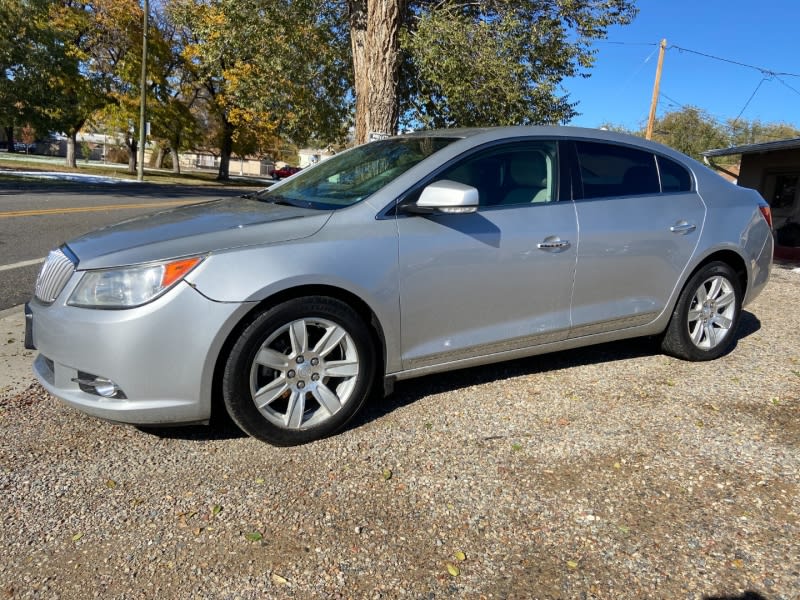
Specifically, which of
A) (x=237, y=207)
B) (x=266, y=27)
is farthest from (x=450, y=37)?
(x=237, y=207)

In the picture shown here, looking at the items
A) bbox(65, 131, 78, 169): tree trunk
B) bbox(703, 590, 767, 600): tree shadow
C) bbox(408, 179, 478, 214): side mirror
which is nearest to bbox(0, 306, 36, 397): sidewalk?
bbox(408, 179, 478, 214): side mirror

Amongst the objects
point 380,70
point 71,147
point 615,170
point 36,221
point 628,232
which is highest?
point 380,70

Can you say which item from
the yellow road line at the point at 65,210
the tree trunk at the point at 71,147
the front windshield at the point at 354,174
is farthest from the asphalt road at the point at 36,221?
the tree trunk at the point at 71,147

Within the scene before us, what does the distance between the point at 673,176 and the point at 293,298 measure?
2986 mm

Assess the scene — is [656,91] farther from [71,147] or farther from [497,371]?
[71,147]

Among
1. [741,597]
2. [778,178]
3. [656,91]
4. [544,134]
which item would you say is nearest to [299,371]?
[741,597]

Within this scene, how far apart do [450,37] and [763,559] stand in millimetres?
7945

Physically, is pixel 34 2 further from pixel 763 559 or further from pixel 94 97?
pixel 763 559

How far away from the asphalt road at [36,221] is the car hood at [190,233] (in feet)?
9.75

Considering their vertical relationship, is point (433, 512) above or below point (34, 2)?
below

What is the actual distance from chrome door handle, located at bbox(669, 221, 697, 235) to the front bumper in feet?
9.76

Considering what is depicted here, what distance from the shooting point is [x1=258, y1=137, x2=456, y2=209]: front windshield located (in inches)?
140

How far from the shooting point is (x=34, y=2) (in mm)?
24625

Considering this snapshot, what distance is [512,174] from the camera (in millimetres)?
3791
